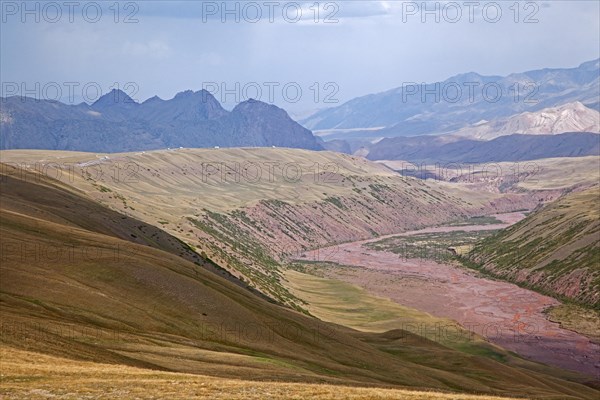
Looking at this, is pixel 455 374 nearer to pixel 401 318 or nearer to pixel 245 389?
pixel 245 389

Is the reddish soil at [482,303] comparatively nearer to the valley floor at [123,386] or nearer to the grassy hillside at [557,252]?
the grassy hillside at [557,252]

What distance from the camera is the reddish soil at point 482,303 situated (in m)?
106

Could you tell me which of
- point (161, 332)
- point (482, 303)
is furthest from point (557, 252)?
point (161, 332)

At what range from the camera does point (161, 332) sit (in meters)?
58.3

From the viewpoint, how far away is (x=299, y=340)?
69.6 m

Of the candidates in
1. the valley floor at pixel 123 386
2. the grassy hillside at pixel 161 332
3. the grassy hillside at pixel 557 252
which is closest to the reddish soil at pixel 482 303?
the grassy hillside at pixel 557 252

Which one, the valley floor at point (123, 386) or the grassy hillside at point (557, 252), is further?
the grassy hillside at point (557, 252)

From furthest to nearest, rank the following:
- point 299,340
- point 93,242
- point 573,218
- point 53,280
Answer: point 573,218, point 93,242, point 299,340, point 53,280

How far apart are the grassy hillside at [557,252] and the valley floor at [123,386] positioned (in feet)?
346

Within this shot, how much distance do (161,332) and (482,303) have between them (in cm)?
9867

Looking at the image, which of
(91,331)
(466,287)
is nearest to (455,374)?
(91,331)

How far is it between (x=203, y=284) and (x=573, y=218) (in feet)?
427

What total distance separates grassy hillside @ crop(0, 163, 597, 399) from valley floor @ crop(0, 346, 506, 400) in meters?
0.22

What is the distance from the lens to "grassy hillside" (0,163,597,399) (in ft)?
154
